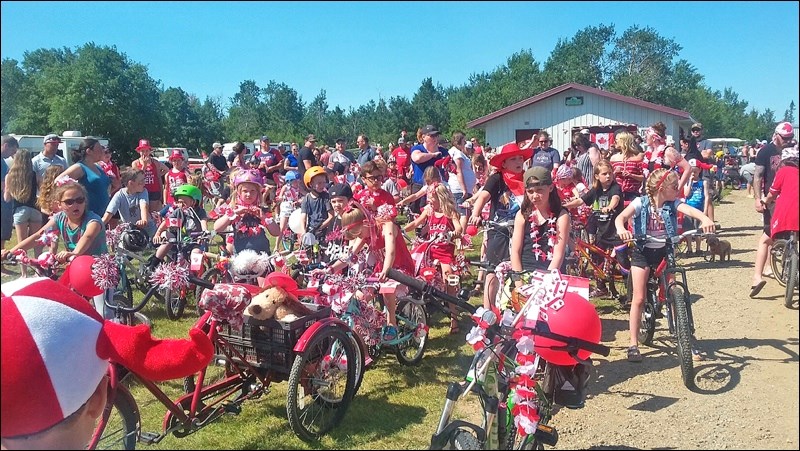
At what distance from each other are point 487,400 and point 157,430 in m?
2.41

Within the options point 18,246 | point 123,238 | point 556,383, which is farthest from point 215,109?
point 556,383

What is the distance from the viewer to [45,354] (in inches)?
49.4

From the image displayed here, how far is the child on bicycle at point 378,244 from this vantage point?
491 cm

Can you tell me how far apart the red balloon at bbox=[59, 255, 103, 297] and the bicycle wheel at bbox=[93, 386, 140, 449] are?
106 centimetres

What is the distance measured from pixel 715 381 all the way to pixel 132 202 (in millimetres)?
6870

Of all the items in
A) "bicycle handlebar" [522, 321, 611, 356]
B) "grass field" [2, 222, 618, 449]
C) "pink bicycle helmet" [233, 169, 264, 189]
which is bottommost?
"grass field" [2, 222, 618, 449]

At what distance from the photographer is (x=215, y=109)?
25391 mm

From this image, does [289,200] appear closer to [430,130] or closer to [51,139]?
[430,130]

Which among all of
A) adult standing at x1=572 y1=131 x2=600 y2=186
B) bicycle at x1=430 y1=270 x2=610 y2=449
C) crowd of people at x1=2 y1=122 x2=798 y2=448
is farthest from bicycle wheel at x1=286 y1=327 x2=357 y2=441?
adult standing at x1=572 y1=131 x2=600 y2=186

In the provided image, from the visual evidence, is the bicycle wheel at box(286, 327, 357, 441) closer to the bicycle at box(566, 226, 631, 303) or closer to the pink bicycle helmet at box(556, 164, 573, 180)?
the bicycle at box(566, 226, 631, 303)

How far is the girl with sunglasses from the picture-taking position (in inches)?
182

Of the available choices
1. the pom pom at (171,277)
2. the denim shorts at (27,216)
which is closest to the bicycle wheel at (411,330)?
the pom pom at (171,277)

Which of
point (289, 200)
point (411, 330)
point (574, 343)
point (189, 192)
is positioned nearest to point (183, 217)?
point (189, 192)

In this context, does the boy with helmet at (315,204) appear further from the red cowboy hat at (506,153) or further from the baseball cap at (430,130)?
the red cowboy hat at (506,153)
